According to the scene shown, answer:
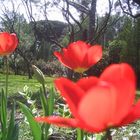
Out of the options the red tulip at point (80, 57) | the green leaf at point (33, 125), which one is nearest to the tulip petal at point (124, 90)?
the red tulip at point (80, 57)

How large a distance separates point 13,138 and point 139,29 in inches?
565

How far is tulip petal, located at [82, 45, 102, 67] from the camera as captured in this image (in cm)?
134

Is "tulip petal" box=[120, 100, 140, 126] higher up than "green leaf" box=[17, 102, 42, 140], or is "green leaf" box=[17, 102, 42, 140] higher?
"tulip petal" box=[120, 100, 140, 126]

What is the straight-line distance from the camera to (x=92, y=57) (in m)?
1.36

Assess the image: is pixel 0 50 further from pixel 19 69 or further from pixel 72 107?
pixel 19 69

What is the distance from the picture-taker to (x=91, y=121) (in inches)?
24.1

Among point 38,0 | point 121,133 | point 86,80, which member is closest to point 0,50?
point 86,80

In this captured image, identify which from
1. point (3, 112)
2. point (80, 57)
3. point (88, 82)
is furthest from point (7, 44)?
point (88, 82)

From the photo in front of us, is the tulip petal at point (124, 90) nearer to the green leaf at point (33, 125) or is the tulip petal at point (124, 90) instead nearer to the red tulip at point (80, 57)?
the red tulip at point (80, 57)

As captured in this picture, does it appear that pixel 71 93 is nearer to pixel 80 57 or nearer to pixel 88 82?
pixel 88 82

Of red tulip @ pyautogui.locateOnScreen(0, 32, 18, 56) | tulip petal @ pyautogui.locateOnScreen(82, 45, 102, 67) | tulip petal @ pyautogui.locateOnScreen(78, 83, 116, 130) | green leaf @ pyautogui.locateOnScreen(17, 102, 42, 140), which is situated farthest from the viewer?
red tulip @ pyautogui.locateOnScreen(0, 32, 18, 56)

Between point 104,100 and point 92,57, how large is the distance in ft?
2.50

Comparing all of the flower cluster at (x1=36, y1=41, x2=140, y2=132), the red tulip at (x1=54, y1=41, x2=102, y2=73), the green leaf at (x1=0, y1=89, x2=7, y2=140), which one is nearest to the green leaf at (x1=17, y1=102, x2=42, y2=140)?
the green leaf at (x1=0, y1=89, x2=7, y2=140)

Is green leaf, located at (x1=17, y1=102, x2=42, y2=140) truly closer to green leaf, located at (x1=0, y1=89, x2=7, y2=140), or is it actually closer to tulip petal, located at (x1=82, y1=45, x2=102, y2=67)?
green leaf, located at (x1=0, y1=89, x2=7, y2=140)
